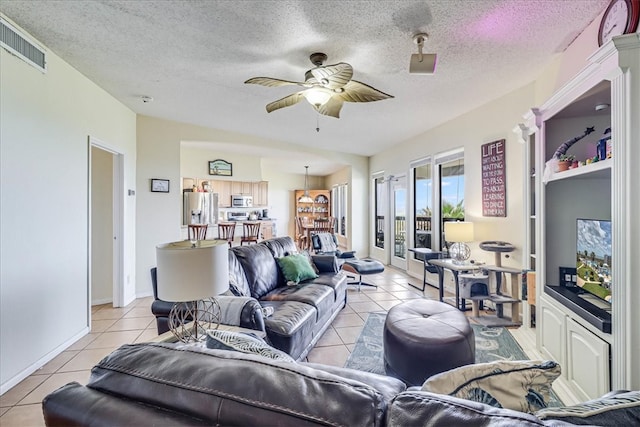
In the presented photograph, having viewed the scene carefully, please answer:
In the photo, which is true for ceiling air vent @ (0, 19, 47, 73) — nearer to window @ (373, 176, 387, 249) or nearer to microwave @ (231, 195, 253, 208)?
microwave @ (231, 195, 253, 208)

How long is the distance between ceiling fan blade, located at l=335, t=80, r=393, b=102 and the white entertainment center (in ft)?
4.19

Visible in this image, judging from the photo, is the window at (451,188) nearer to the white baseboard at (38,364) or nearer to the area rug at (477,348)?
the area rug at (477,348)

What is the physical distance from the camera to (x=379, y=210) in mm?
7535

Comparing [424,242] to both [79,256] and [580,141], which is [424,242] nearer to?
[580,141]

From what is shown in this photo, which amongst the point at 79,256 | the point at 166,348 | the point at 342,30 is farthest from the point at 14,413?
the point at 342,30

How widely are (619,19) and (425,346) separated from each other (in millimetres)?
2391

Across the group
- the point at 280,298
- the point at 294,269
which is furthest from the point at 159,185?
the point at 280,298

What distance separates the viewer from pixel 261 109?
4184 millimetres

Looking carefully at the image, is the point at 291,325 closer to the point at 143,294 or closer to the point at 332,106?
the point at 332,106

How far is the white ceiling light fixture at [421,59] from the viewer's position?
2357 millimetres

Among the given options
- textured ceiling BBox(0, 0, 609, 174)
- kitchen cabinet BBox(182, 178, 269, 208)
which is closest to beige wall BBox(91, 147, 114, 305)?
textured ceiling BBox(0, 0, 609, 174)

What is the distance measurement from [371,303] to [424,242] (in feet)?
6.21

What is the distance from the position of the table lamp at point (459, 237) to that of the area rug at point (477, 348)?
0.90 m

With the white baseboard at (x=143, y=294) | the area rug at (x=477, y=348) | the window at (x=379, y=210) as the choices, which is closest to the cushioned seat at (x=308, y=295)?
the area rug at (x=477, y=348)
